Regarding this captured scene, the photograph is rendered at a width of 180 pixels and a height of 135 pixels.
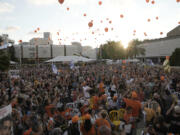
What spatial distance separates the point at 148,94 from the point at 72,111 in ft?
15.2

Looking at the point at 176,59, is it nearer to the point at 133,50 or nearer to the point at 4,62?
the point at 4,62

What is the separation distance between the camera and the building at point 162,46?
1893 inches

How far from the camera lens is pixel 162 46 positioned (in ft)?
174

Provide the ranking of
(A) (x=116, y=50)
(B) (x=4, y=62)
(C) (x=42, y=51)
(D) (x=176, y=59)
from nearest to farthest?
(B) (x=4, y=62) → (D) (x=176, y=59) → (A) (x=116, y=50) → (C) (x=42, y=51)

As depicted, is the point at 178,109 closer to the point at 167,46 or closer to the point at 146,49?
the point at 167,46

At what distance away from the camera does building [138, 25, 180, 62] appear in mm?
48081

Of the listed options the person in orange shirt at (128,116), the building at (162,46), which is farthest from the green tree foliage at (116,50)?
the person in orange shirt at (128,116)

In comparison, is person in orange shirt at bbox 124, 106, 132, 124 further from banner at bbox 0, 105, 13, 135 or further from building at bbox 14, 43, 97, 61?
building at bbox 14, 43, 97, 61

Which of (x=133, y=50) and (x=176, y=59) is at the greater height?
(x=133, y=50)

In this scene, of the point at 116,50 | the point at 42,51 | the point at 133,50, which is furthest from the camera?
the point at 42,51

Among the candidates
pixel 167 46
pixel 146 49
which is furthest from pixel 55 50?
pixel 167 46

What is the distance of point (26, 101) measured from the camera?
255 inches

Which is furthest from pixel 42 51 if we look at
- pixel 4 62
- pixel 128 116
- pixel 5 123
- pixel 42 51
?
pixel 5 123

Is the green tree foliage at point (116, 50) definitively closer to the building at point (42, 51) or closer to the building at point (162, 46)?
the building at point (162, 46)
